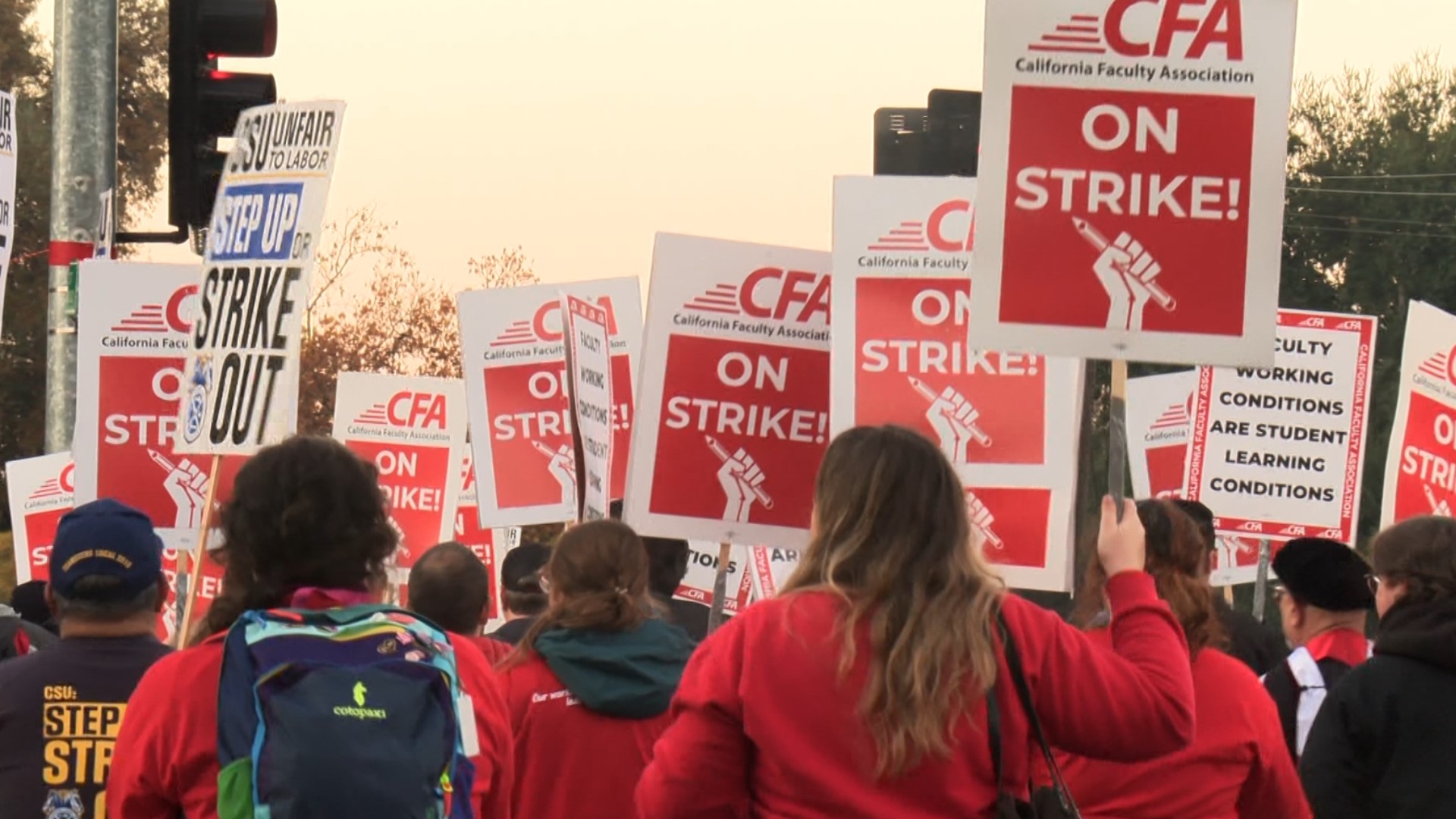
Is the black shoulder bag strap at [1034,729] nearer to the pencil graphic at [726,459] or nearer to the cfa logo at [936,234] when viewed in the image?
the cfa logo at [936,234]

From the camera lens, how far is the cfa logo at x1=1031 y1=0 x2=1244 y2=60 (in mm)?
5062

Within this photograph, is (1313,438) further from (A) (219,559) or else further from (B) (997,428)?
(A) (219,559)

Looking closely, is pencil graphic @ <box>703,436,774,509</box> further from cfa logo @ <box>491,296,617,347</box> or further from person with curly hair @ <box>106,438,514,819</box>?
cfa logo @ <box>491,296,617,347</box>

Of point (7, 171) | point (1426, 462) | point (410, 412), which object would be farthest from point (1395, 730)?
point (410, 412)

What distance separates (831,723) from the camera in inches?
146

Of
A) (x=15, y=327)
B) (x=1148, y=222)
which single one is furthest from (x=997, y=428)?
(x=15, y=327)

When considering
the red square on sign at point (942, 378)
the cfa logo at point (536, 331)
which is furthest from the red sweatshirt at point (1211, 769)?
the cfa logo at point (536, 331)

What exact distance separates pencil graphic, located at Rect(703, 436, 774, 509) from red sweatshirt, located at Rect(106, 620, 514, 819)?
15.1 ft

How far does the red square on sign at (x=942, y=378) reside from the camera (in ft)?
24.9

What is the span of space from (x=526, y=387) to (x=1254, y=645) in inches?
262

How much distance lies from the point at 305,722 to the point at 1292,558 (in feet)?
12.0

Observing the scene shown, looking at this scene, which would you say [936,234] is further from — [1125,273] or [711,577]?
[711,577]

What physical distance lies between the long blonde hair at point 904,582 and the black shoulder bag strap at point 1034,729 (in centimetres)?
3

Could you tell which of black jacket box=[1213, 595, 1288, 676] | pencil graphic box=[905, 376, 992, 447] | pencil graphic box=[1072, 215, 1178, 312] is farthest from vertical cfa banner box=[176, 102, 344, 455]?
pencil graphic box=[1072, 215, 1178, 312]
